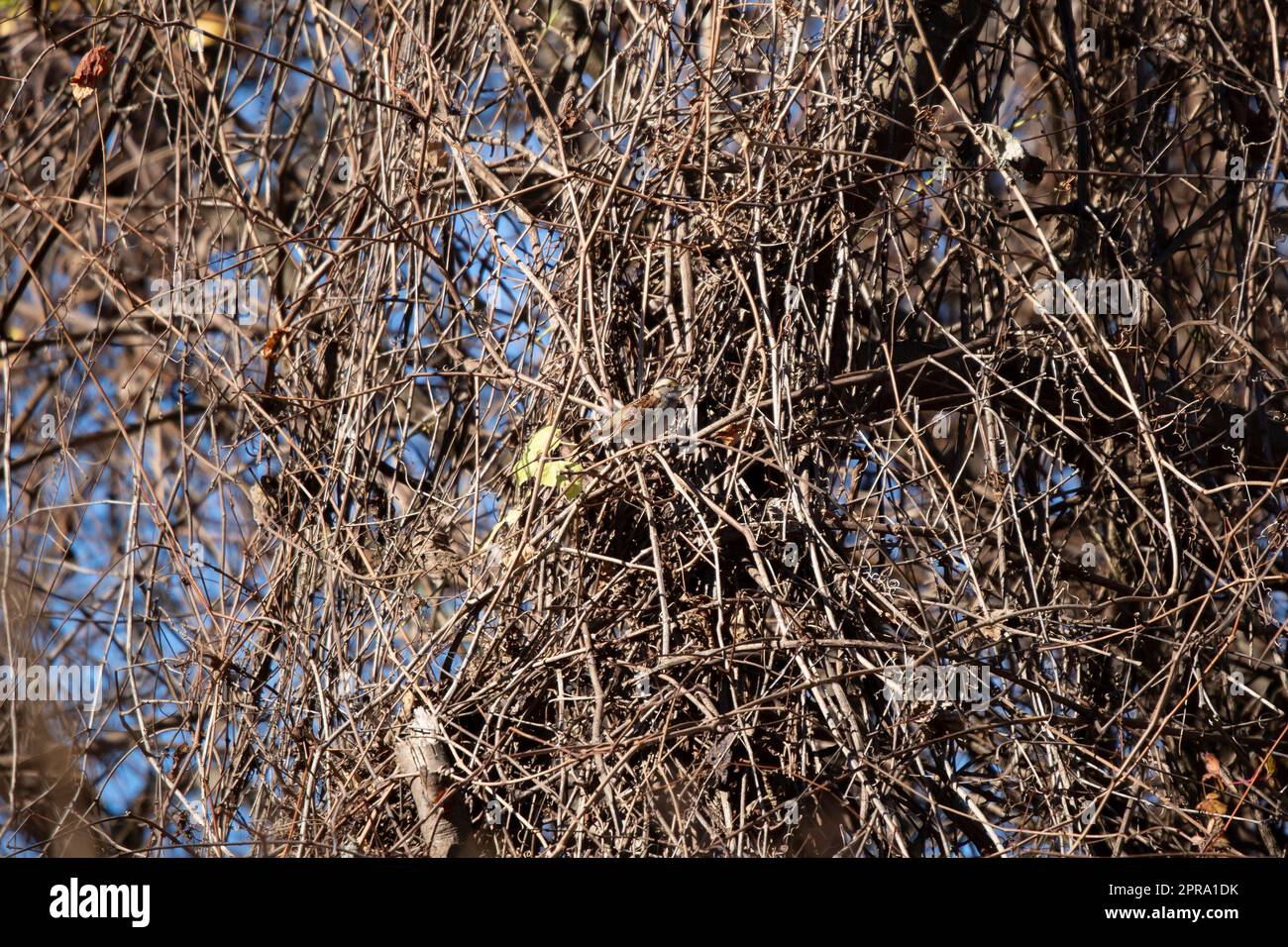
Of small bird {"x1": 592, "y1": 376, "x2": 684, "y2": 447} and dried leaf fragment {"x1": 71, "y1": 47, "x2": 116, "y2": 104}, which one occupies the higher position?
dried leaf fragment {"x1": 71, "y1": 47, "x2": 116, "y2": 104}

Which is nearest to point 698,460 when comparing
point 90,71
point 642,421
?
point 642,421

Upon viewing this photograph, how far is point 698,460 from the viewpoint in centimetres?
246

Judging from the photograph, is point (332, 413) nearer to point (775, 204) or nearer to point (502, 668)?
point (502, 668)

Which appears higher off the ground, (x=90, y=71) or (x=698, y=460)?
(x=90, y=71)

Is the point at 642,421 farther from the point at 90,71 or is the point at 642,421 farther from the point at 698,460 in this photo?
the point at 90,71

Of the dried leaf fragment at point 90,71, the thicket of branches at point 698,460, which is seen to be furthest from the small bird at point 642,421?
the dried leaf fragment at point 90,71

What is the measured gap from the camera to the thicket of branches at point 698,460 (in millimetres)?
2396

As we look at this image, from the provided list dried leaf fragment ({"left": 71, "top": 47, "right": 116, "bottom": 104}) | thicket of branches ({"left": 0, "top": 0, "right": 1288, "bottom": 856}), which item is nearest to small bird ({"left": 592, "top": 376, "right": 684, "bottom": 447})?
thicket of branches ({"left": 0, "top": 0, "right": 1288, "bottom": 856})

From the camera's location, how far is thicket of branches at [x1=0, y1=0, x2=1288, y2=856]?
2.40 metres

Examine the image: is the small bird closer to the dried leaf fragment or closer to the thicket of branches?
the thicket of branches

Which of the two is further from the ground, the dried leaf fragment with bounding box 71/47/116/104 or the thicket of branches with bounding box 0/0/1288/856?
the dried leaf fragment with bounding box 71/47/116/104

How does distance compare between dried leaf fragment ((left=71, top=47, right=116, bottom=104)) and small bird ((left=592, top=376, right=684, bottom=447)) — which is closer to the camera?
small bird ((left=592, top=376, right=684, bottom=447))

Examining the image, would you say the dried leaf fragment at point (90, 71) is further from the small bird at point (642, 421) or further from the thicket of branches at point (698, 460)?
the small bird at point (642, 421)

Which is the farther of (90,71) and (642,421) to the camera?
(90,71)
